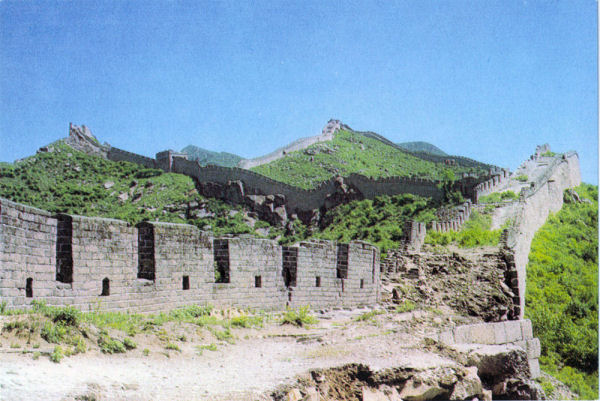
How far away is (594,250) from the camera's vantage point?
28.1 m

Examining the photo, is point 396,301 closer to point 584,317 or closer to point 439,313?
point 439,313

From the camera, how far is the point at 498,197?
37469mm

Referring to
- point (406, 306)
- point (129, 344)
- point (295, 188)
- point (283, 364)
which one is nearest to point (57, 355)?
point (129, 344)

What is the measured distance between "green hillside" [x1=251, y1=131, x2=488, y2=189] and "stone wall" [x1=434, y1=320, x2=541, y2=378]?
42.4m

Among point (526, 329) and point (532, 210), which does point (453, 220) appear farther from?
point (526, 329)

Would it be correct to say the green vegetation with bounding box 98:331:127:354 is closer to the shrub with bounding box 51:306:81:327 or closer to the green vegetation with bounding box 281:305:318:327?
the shrub with bounding box 51:306:81:327

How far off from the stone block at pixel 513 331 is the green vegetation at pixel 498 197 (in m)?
21.6

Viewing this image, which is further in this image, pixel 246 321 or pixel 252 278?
pixel 252 278

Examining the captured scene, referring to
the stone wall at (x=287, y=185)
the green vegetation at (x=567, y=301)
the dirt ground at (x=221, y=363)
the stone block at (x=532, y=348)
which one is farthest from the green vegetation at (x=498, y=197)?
the dirt ground at (x=221, y=363)

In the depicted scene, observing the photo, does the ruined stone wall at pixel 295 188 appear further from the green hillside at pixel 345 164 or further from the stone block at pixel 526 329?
the stone block at pixel 526 329

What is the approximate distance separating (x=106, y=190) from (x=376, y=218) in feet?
67.5

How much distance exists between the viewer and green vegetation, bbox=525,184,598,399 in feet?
60.6

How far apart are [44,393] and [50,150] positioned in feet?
160

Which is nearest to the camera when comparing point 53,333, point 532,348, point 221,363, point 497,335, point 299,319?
point 53,333
